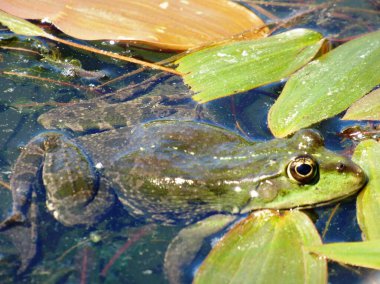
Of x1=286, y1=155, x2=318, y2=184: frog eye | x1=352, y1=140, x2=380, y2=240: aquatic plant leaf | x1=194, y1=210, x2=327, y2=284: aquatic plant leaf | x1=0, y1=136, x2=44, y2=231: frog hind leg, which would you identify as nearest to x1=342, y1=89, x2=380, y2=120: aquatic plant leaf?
x1=352, y1=140, x2=380, y2=240: aquatic plant leaf

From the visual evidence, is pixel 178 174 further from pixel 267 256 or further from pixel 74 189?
pixel 267 256

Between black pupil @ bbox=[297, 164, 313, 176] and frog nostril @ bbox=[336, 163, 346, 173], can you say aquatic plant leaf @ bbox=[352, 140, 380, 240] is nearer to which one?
frog nostril @ bbox=[336, 163, 346, 173]

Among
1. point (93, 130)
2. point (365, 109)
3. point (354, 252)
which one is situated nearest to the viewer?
point (354, 252)

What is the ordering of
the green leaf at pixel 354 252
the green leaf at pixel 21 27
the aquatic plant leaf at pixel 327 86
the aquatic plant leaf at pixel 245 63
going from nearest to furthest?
the green leaf at pixel 354 252
the aquatic plant leaf at pixel 327 86
the aquatic plant leaf at pixel 245 63
the green leaf at pixel 21 27

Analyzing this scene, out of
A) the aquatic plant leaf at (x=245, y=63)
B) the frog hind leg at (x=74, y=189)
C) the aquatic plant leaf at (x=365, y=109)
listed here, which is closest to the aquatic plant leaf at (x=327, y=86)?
the aquatic plant leaf at (x=365, y=109)

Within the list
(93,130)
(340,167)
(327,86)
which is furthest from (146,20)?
(340,167)

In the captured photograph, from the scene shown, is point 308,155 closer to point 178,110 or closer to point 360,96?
point 360,96

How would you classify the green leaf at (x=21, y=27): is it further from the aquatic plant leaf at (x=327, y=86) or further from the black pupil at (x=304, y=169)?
the black pupil at (x=304, y=169)
